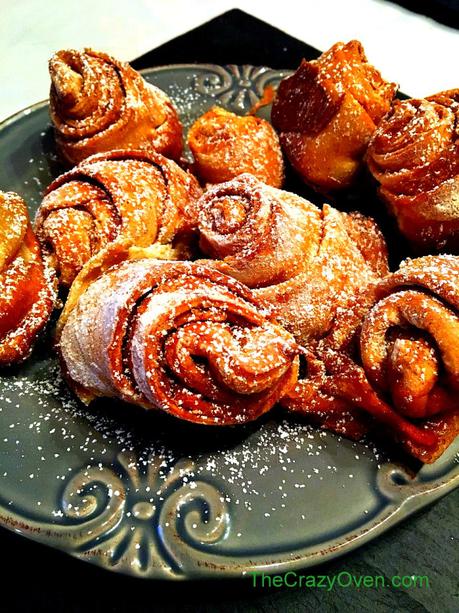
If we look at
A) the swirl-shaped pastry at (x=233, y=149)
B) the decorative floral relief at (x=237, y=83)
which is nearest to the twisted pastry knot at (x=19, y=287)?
the swirl-shaped pastry at (x=233, y=149)

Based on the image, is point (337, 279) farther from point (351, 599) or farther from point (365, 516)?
point (351, 599)

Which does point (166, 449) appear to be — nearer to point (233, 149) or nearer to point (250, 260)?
point (250, 260)

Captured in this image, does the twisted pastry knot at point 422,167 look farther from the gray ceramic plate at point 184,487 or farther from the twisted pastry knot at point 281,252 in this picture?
the gray ceramic plate at point 184,487

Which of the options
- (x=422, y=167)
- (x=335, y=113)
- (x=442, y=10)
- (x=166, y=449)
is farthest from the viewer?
(x=442, y=10)

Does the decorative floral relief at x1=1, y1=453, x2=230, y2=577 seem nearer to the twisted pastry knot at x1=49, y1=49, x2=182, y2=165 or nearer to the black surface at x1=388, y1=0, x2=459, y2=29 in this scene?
the twisted pastry knot at x1=49, y1=49, x2=182, y2=165

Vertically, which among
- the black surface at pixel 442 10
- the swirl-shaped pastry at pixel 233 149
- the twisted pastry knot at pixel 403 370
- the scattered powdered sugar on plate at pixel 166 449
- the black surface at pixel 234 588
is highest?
the black surface at pixel 442 10

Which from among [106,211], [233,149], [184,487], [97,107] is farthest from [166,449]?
[97,107]

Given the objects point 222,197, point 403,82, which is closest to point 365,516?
point 222,197
